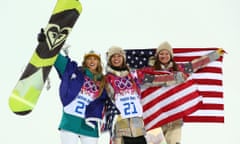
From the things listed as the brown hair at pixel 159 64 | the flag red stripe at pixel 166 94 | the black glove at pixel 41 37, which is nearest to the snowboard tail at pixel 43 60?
Answer: the black glove at pixel 41 37

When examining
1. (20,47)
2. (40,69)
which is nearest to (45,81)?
(40,69)

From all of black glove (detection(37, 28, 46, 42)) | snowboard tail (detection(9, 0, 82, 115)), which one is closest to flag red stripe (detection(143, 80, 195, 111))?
snowboard tail (detection(9, 0, 82, 115))

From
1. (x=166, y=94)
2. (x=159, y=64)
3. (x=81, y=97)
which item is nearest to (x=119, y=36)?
(x=166, y=94)

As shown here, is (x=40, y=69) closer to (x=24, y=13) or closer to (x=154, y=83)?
(x=154, y=83)

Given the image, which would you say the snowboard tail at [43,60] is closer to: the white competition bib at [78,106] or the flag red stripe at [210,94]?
the white competition bib at [78,106]

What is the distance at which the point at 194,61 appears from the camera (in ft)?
19.6

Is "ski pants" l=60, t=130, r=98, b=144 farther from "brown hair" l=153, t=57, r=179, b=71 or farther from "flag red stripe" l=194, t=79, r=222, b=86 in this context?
"flag red stripe" l=194, t=79, r=222, b=86

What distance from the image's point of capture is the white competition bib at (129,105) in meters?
5.35

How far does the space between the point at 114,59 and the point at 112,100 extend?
1.09ft

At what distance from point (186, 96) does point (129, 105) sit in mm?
737

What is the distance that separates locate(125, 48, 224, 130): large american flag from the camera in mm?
5898

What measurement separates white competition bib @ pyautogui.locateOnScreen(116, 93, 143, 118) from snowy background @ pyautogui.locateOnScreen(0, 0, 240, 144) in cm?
206

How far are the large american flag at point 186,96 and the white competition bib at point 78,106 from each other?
29.7 inches

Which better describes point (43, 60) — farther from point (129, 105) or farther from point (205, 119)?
point (205, 119)
